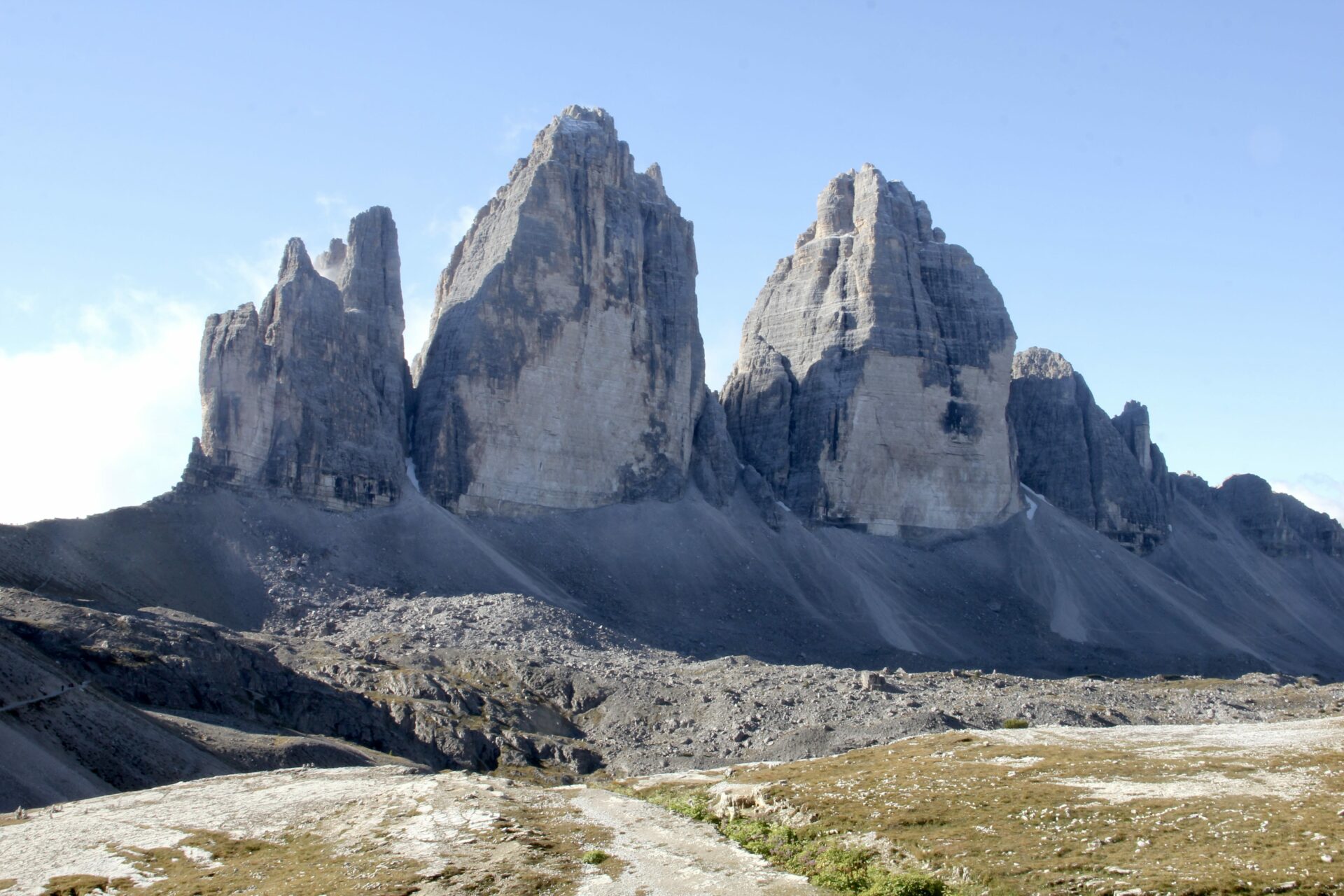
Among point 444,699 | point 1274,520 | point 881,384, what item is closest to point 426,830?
point 444,699

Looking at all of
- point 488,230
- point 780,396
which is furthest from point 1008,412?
point 488,230

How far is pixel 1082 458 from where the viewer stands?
500 ft

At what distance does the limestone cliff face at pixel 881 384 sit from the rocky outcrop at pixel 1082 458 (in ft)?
50.3

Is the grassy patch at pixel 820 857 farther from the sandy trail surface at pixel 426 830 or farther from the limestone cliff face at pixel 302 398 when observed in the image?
the limestone cliff face at pixel 302 398

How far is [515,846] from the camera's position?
2683 centimetres

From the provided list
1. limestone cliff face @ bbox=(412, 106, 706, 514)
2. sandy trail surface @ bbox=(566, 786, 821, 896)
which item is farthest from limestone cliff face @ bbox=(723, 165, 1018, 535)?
sandy trail surface @ bbox=(566, 786, 821, 896)

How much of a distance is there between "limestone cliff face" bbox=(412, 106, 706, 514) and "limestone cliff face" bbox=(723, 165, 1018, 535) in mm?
13552

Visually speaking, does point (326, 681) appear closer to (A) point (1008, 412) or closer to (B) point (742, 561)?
(B) point (742, 561)

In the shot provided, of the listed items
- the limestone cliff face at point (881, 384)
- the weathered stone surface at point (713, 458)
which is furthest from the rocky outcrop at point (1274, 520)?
the weathered stone surface at point (713, 458)

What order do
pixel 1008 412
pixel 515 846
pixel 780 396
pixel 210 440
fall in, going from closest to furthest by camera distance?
pixel 515 846
pixel 210 440
pixel 780 396
pixel 1008 412

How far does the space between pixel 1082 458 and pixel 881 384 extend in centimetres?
3429

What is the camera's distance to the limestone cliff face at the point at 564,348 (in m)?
107

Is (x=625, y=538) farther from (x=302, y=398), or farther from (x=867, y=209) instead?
(x=867, y=209)

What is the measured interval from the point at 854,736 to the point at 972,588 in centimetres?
6433
